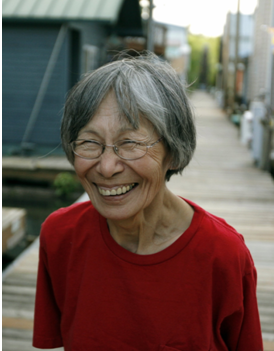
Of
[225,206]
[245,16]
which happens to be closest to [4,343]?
[225,206]

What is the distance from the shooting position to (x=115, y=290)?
1.35 m

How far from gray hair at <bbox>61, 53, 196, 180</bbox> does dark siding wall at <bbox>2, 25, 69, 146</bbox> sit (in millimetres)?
7477

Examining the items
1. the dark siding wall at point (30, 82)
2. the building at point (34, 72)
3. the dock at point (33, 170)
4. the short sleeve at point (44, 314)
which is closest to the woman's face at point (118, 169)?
the short sleeve at point (44, 314)

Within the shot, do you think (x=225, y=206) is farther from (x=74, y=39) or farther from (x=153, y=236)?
(x=74, y=39)

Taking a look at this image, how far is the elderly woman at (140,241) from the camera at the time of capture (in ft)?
4.02

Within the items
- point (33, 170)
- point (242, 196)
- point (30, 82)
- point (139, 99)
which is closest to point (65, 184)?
point (33, 170)

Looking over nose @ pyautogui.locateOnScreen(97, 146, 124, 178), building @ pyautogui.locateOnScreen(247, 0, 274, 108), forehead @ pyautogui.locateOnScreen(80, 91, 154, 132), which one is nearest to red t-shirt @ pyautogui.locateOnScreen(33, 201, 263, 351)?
nose @ pyautogui.locateOnScreen(97, 146, 124, 178)

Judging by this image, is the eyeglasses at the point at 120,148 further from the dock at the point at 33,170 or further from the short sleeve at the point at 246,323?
the dock at the point at 33,170

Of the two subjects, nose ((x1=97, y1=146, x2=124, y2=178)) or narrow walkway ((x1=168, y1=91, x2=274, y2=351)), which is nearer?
nose ((x1=97, y1=146, x2=124, y2=178))

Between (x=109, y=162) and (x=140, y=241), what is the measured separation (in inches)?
12.5

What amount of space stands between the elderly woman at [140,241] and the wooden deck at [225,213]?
0.26m

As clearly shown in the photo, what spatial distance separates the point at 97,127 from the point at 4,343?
1820mm

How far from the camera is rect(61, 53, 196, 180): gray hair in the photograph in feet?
3.93

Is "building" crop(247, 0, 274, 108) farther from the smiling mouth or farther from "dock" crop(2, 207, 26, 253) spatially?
the smiling mouth
